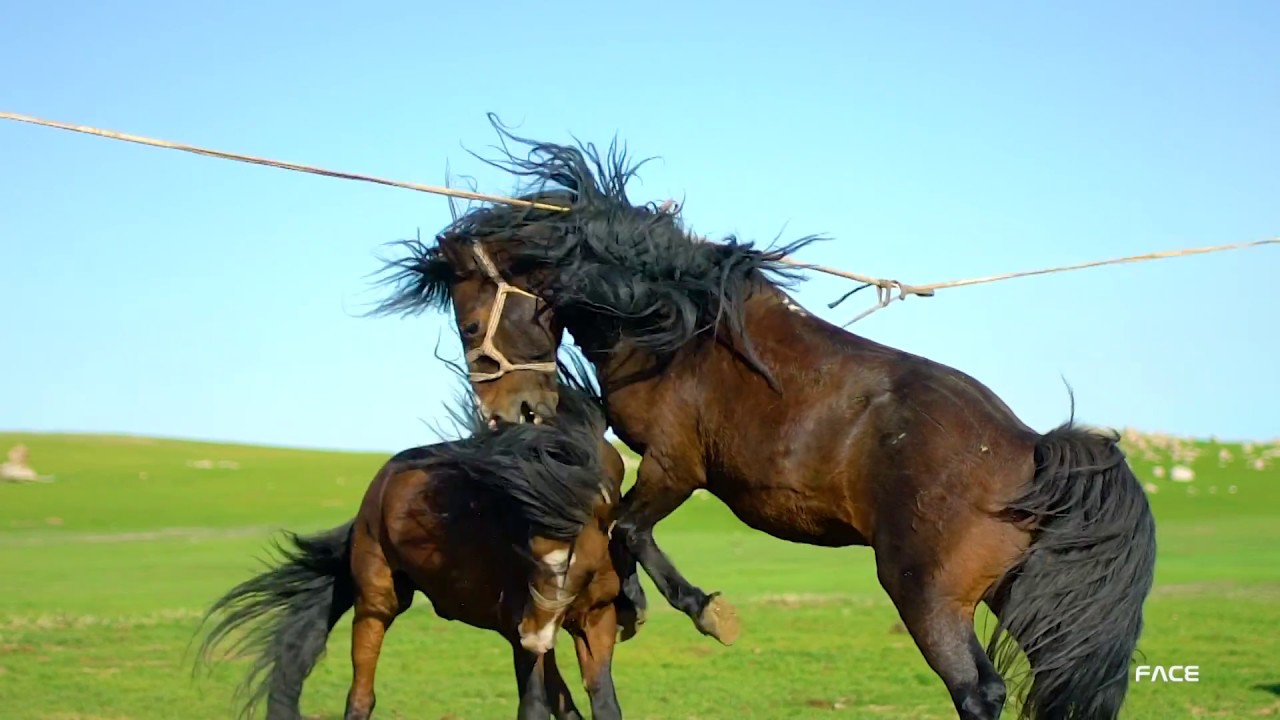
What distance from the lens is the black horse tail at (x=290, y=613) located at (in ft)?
32.1

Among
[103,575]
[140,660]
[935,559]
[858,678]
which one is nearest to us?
[935,559]

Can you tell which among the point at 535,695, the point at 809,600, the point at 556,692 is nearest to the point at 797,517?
the point at 535,695

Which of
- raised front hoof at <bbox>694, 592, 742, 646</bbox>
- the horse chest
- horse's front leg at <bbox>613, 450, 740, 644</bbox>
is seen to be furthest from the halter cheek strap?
raised front hoof at <bbox>694, 592, 742, 646</bbox>

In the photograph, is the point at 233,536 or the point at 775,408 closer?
the point at 775,408

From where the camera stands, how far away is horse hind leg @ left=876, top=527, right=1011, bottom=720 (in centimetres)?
566

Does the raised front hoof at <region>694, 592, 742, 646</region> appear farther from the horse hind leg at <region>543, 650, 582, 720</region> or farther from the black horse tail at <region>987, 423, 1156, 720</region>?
the horse hind leg at <region>543, 650, 582, 720</region>

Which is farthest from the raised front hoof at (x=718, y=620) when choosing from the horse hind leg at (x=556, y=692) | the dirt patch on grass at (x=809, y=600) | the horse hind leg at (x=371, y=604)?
the dirt patch on grass at (x=809, y=600)

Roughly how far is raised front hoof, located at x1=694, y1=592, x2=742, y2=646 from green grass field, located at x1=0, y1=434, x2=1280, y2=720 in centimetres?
440

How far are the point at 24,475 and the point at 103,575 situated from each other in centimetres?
2777

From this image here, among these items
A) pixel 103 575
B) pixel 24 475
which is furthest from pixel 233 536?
pixel 24 475

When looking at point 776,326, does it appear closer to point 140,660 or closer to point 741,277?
point 741,277

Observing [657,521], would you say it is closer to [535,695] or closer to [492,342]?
[492,342]

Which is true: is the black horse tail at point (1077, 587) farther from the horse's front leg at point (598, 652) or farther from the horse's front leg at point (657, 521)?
the horse's front leg at point (598, 652)

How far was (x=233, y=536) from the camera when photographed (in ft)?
121
